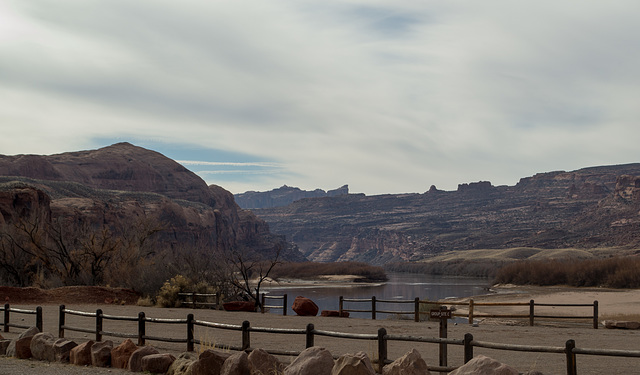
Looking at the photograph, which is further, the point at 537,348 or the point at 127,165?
the point at 127,165

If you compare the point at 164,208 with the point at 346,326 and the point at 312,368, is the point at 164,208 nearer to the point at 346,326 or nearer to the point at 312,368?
the point at 346,326

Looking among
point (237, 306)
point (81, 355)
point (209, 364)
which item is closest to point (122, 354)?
point (81, 355)

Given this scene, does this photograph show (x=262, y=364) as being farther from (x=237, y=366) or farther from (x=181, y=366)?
(x=181, y=366)

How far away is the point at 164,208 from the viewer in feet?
393

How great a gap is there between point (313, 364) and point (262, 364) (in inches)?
54.1

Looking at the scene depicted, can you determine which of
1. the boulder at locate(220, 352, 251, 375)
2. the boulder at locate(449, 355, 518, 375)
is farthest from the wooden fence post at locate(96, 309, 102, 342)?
the boulder at locate(449, 355, 518, 375)

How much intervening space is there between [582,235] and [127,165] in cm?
13175

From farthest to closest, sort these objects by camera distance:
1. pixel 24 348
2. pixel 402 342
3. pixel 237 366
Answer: pixel 402 342, pixel 24 348, pixel 237 366

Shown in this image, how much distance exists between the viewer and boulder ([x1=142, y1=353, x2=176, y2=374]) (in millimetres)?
11172

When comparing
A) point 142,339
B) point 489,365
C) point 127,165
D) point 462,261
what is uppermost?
point 127,165

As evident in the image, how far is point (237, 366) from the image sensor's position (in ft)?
32.1

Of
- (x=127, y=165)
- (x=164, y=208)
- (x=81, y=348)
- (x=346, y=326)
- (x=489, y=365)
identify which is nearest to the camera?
(x=489, y=365)

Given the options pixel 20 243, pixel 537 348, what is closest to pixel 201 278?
pixel 20 243

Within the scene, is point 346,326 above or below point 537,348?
below
